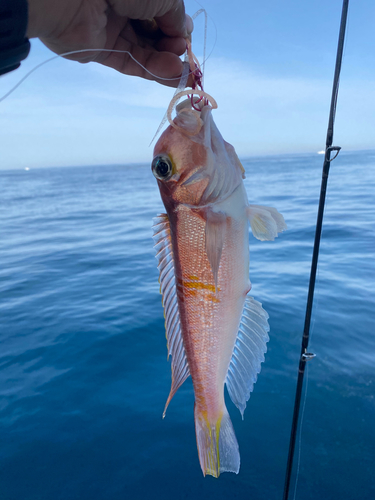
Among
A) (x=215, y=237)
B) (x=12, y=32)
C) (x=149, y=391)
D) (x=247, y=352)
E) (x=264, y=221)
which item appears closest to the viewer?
(x=12, y=32)

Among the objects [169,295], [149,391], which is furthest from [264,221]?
[149,391]

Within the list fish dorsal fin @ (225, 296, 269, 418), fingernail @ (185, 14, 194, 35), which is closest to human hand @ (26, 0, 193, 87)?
fingernail @ (185, 14, 194, 35)

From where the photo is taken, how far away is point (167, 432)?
146 inches

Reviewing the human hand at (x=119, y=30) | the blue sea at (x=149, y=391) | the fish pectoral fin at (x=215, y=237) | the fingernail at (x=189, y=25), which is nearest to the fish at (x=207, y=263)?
the fish pectoral fin at (x=215, y=237)

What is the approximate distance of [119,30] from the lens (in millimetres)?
2041

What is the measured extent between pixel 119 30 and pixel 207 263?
1576 millimetres

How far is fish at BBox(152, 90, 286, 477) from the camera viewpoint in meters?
1.45

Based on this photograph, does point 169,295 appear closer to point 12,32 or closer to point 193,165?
point 193,165

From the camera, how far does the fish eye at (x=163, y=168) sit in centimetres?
145

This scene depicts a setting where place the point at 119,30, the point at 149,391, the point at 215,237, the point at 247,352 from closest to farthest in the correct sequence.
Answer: the point at 215,237, the point at 247,352, the point at 119,30, the point at 149,391

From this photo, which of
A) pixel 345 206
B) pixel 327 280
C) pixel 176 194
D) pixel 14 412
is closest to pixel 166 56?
pixel 176 194

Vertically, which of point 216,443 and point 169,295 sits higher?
point 169,295

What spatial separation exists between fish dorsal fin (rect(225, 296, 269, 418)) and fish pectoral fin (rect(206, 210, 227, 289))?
14.5 inches

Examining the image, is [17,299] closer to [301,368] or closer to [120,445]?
[120,445]
